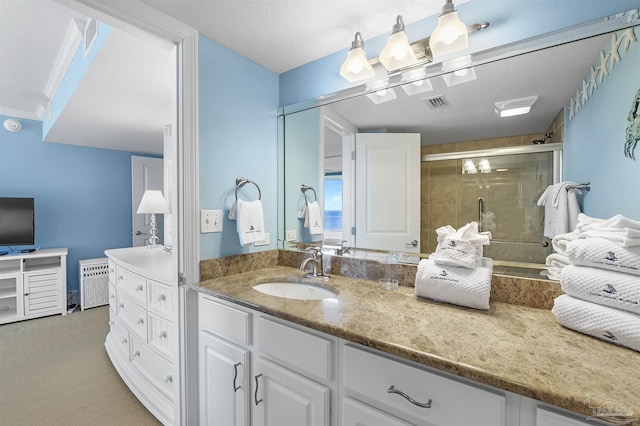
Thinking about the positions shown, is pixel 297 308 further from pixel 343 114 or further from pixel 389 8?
pixel 389 8

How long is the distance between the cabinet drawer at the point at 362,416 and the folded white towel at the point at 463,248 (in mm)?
575

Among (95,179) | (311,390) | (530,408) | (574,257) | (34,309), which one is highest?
(95,179)

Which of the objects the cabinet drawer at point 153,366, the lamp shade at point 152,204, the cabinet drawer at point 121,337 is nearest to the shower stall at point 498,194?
the cabinet drawer at point 153,366

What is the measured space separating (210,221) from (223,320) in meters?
0.51

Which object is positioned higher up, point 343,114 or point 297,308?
point 343,114

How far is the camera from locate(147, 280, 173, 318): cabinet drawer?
1565 millimetres

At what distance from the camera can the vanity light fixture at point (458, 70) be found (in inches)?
45.9

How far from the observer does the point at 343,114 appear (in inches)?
61.9

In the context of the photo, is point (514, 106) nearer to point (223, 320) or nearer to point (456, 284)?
point (456, 284)

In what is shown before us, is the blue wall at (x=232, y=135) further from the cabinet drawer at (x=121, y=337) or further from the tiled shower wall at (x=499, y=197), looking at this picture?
the cabinet drawer at (x=121, y=337)

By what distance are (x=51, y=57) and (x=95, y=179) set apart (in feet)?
6.84

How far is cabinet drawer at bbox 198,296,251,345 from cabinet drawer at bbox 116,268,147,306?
693 mm

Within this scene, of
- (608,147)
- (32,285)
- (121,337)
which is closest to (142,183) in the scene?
(32,285)

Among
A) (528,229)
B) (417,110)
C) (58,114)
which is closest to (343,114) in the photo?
(417,110)
